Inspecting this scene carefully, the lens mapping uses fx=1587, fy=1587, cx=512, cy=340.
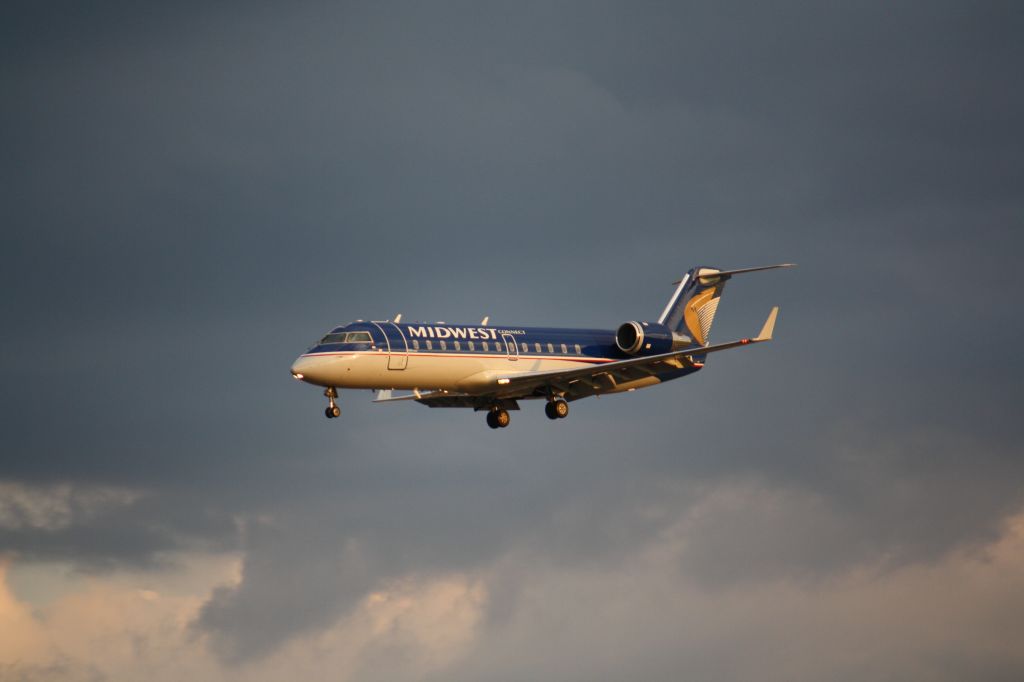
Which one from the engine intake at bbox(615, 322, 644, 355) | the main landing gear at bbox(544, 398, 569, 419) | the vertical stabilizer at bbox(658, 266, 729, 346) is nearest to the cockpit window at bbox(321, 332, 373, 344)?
the main landing gear at bbox(544, 398, 569, 419)

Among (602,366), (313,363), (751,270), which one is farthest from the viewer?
(751,270)

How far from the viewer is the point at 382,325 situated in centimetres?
6744

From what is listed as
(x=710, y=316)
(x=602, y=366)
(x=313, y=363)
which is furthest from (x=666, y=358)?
(x=313, y=363)

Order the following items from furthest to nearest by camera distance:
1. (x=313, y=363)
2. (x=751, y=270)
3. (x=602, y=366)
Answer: (x=751, y=270) → (x=602, y=366) → (x=313, y=363)

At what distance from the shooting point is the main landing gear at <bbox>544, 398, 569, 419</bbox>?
72.4 m

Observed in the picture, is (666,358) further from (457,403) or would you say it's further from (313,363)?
(313,363)

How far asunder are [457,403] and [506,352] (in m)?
4.78

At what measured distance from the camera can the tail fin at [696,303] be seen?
78000 mm

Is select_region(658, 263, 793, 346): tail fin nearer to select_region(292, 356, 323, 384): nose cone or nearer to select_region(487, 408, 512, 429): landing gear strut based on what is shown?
select_region(487, 408, 512, 429): landing gear strut

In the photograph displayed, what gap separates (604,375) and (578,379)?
5.22ft

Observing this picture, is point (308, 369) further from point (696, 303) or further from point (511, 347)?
point (696, 303)

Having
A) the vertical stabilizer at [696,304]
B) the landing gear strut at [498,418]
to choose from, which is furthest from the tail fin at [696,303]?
the landing gear strut at [498,418]

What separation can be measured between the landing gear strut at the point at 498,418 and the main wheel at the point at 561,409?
8.34 ft

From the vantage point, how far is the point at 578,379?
71.4 meters
